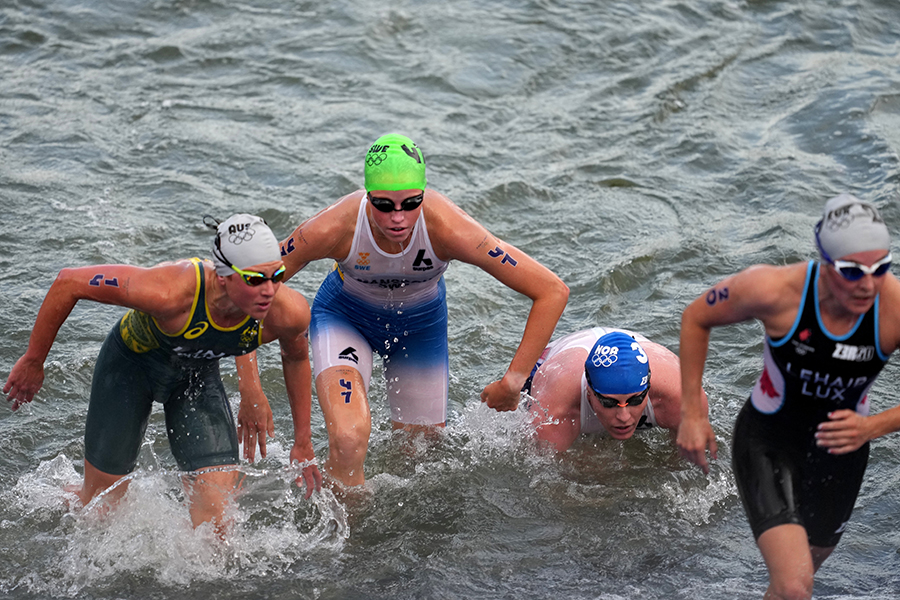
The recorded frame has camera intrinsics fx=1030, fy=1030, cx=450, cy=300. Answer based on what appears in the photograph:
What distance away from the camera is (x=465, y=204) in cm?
1234

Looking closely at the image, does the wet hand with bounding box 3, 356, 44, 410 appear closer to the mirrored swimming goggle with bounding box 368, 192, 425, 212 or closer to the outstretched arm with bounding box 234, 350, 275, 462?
the outstretched arm with bounding box 234, 350, 275, 462

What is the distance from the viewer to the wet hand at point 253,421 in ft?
21.2

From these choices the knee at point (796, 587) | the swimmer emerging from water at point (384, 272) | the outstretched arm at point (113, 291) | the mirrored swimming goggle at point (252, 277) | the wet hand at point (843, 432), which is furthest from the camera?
the swimmer emerging from water at point (384, 272)

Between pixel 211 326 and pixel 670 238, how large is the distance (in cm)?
698

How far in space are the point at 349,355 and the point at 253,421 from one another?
757mm

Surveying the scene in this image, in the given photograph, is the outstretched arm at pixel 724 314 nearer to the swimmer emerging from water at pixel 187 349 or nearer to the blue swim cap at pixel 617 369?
the blue swim cap at pixel 617 369

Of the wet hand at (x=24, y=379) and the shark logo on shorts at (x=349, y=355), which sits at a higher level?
the wet hand at (x=24, y=379)

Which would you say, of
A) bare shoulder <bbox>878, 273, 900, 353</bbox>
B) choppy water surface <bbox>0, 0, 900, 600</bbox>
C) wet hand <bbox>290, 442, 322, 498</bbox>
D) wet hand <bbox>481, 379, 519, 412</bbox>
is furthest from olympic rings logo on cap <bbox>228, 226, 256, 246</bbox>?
bare shoulder <bbox>878, 273, 900, 353</bbox>

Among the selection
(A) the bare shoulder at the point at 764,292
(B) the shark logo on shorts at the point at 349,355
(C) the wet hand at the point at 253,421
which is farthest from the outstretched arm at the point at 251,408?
(A) the bare shoulder at the point at 764,292

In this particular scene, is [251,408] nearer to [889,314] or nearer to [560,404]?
[560,404]

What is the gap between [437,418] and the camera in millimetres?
7555

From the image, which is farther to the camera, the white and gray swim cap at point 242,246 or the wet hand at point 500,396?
the wet hand at point 500,396

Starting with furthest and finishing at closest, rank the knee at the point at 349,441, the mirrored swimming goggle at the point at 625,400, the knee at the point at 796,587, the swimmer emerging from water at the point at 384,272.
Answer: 1. the mirrored swimming goggle at the point at 625,400
2. the knee at the point at 349,441
3. the swimmer emerging from water at the point at 384,272
4. the knee at the point at 796,587

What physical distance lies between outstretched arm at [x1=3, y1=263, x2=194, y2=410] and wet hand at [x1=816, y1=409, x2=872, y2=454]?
340 cm
